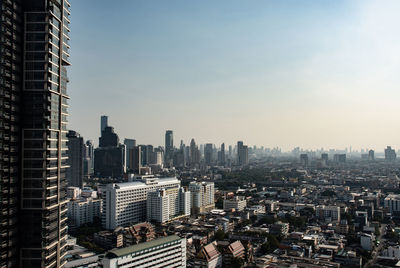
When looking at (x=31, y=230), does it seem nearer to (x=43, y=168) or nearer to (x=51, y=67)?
(x=43, y=168)

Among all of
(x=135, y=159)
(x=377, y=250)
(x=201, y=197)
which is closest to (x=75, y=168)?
(x=135, y=159)

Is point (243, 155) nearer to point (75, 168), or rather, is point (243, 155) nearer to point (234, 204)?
point (75, 168)

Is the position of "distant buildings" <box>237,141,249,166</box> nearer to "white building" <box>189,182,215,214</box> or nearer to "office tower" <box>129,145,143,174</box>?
"office tower" <box>129,145,143,174</box>

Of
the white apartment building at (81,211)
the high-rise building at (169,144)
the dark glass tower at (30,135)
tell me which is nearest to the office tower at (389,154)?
the high-rise building at (169,144)

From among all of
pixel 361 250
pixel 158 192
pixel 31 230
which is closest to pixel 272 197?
pixel 158 192

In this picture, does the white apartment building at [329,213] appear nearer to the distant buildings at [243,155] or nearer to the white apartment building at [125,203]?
the white apartment building at [125,203]

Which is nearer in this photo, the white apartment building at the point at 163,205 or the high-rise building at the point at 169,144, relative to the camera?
the white apartment building at the point at 163,205
